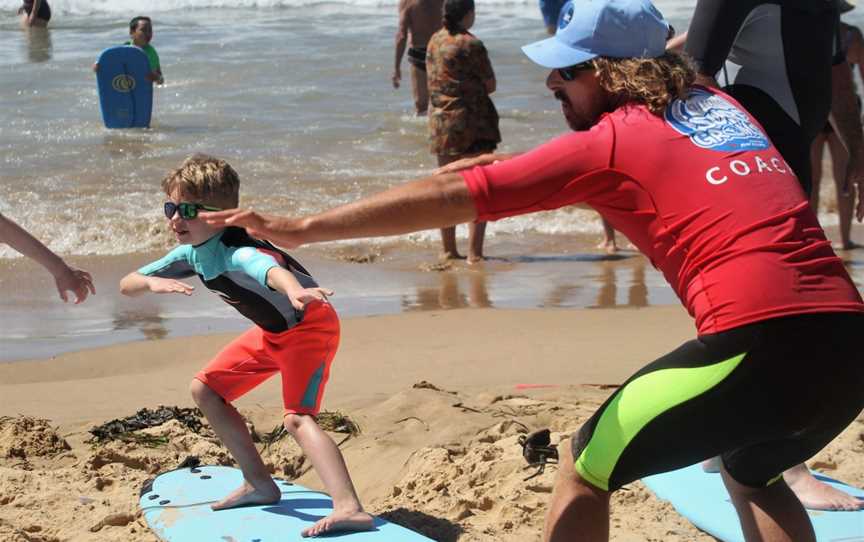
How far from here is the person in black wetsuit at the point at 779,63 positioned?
159 inches

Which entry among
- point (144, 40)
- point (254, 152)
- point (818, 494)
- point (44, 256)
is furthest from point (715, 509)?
point (144, 40)

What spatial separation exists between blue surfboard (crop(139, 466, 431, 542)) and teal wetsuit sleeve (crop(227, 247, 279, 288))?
2.71 feet

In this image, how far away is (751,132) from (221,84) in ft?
47.4

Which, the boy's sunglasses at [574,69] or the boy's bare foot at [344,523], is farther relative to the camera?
the boy's bare foot at [344,523]

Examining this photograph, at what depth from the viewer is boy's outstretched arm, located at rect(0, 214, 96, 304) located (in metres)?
4.39

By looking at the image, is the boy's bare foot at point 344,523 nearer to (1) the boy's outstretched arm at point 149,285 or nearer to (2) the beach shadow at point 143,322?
(1) the boy's outstretched arm at point 149,285

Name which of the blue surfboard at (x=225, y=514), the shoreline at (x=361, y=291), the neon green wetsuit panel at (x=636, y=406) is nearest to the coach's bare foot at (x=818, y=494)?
the blue surfboard at (x=225, y=514)

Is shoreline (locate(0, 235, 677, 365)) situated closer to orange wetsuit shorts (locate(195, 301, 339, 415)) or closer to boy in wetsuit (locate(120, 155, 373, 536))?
boy in wetsuit (locate(120, 155, 373, 536))

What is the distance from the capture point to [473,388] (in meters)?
5.99

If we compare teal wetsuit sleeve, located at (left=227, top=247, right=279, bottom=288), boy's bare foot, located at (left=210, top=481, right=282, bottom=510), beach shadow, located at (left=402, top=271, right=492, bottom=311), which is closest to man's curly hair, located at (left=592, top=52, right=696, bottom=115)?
teal wetsuit sleeve, located at (left=227, top=247, right=279, bottom=288)

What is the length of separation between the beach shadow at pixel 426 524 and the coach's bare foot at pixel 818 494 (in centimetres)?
113

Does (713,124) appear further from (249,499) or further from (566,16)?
(249,499)

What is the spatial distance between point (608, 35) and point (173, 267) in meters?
1.97

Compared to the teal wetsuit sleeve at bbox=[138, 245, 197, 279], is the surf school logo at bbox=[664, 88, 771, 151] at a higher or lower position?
higher
